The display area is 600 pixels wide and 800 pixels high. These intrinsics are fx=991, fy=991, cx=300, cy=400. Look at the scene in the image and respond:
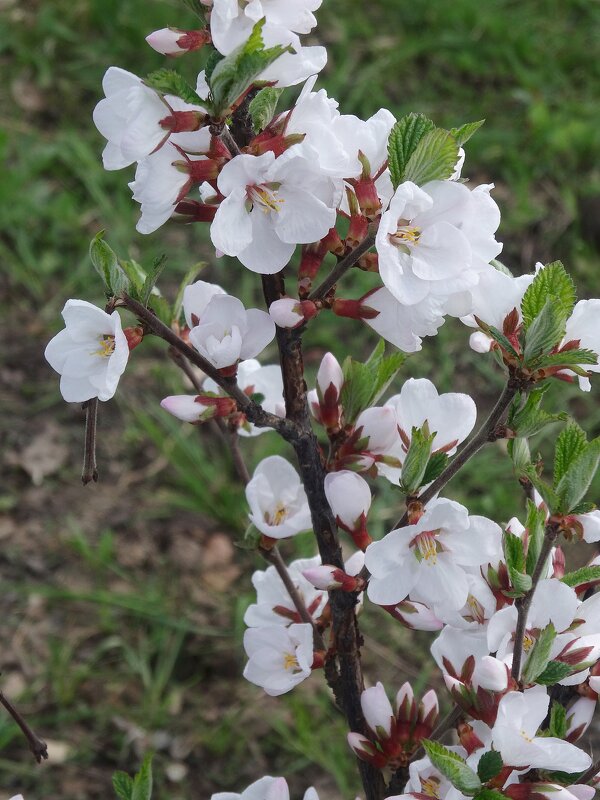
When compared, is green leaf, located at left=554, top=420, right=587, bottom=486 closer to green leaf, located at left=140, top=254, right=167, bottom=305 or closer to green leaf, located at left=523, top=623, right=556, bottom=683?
green leaf, located at left=523, top=623, right=556, bottom=683

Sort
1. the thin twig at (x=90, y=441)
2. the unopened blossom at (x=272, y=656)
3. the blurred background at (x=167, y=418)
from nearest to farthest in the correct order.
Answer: the thin twig at (x=90, y=441)
the unopened blossom at (x=272, y=656)
the blurred background at (x=167, y=418)

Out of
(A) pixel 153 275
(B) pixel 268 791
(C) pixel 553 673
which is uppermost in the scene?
(A) pixel 153 275

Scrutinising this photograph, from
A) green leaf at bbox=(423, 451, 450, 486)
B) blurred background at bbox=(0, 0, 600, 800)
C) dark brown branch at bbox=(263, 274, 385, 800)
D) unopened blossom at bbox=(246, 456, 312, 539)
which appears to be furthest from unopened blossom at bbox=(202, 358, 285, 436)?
blurred background at bbox=(0, 0, 600, 800)

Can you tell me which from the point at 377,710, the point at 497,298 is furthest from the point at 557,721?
the point at 497,298

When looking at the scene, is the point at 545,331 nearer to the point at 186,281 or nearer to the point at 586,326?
the point at 586,326

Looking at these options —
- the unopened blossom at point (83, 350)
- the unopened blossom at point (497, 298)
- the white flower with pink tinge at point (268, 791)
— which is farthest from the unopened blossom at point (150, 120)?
the white flower with pink tinge at point (268, 791)

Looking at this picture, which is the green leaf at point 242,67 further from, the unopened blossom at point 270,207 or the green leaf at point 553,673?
the green leaf at point 553,673
